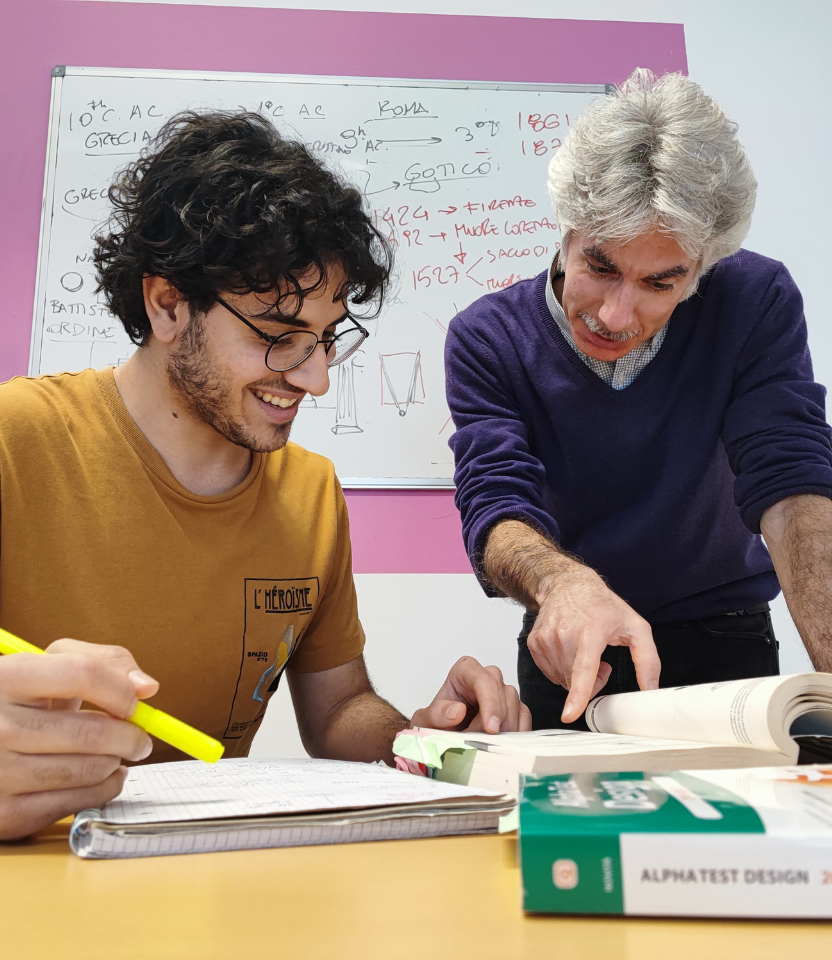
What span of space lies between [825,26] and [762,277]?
1.48 metres

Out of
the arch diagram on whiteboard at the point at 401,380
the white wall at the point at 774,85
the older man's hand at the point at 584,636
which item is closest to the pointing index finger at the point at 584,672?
the older man's hand at the point at 584,636

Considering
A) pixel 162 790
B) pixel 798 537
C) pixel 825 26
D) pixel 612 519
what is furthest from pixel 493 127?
pixel 162 790

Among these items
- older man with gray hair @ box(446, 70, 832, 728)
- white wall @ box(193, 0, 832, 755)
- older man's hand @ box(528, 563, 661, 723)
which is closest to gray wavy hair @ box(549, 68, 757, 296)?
older man with gray hair @ box(446, 70, 832, 728)

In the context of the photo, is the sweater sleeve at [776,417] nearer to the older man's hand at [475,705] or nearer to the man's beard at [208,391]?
the older man's hand at [475,705]

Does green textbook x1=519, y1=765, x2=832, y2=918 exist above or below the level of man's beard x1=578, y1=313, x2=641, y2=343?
below

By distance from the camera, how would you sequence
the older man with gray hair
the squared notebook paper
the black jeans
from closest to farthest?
the squared notebook paper < the older man with gray hair < the black jeans

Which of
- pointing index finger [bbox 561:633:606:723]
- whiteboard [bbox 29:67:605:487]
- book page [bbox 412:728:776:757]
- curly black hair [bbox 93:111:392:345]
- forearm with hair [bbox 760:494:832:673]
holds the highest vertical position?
whiteboard [bbox 29:67:605:487]

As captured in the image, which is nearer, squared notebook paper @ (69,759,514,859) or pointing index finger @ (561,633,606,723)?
squared notebook paper @ (69,759,514,859)

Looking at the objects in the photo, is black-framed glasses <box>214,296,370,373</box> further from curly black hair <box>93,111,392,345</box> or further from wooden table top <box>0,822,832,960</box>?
wooden table top <box>0,822,832,960</box>

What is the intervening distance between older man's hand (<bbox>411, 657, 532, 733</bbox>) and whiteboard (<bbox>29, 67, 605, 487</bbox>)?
1180 mm

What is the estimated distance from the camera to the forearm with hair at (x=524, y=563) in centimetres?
103

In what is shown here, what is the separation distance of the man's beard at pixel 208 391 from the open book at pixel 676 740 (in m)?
0.48

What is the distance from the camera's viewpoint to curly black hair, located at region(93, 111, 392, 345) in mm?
1124

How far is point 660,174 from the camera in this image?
1.24 m
